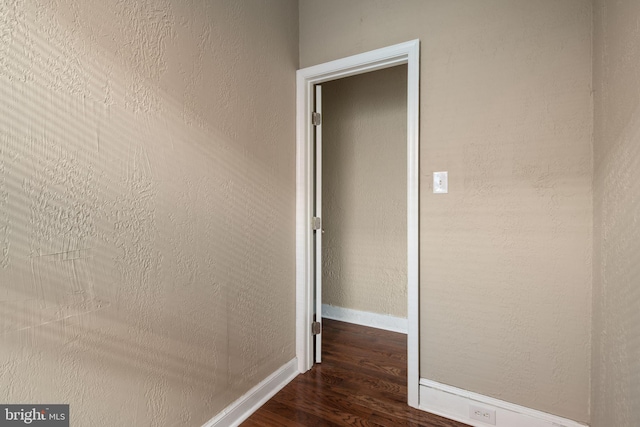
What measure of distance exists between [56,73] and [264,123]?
3.28 ft

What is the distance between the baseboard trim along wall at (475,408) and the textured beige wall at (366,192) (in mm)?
1155

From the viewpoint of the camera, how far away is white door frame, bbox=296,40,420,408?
1.79 metres

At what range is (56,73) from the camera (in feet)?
3.29

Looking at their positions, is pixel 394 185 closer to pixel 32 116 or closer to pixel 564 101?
pixel 564 101

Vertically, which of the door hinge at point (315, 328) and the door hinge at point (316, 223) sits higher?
the door hinge at point (316, 223)

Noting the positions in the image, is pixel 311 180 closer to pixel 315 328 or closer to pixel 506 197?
pixel 315 328

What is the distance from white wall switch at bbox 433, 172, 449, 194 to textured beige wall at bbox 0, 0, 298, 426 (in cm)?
92

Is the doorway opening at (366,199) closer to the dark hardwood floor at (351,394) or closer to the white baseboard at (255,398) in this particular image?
the dark hardwood floor at (351,394)

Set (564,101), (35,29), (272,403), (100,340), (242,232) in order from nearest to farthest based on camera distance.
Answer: (35,29) < (100,340) < (564,101) < (242,232) < (272,403)

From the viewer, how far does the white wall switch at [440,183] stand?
1.72 m

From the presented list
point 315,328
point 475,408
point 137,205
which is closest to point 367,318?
point 315,328

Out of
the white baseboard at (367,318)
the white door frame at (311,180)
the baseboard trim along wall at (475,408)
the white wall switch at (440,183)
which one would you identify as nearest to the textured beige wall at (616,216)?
the baseboard trim along wall at (475,408)

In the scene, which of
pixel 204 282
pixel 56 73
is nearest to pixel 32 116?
pixel 56 73

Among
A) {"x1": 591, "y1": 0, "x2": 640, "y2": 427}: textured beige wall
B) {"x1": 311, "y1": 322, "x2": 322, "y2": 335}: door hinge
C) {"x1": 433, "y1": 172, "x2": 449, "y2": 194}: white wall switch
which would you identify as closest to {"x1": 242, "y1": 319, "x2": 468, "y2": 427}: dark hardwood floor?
{"x1": 311, "y1": 322, "x2": 322, "y2": 335}: door hinge
